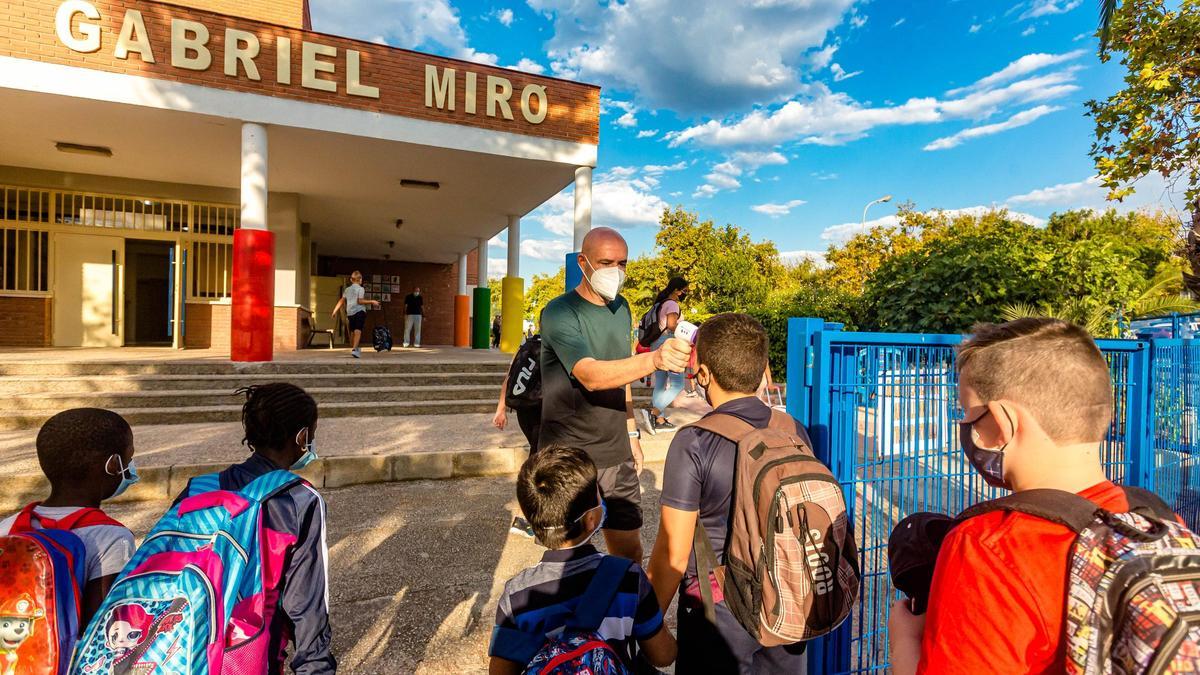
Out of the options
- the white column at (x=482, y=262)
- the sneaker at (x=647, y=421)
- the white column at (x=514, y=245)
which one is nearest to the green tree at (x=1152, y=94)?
the sneaker at (x=647, y=421)

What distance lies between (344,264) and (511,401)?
20.8 meters

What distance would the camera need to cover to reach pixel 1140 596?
72 centimetres

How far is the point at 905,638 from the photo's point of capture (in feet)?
3.66

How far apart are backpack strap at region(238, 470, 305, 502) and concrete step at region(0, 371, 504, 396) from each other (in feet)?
23.4

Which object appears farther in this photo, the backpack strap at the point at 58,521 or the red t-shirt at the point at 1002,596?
the backpack strap at the point at 58,521

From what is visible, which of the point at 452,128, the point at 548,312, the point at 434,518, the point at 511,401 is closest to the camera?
the point at 548,312

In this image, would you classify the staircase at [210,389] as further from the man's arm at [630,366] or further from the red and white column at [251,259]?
the man's arm at [630,366]

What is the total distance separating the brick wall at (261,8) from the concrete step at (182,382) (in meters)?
9.06

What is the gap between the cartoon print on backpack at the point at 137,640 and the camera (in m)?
1.25

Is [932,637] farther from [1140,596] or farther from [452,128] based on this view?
[452,128]

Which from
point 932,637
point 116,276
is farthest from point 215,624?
point 116,276

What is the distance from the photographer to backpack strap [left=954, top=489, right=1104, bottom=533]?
0.84 metres

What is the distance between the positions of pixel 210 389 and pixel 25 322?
6497 mm

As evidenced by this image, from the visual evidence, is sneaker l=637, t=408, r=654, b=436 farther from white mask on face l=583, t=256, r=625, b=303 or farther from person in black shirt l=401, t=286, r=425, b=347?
A: person in black shirt l=401, t=286, r=425, b=347
